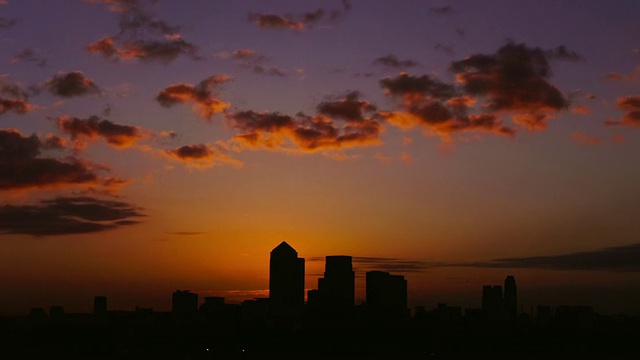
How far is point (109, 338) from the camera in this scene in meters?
196

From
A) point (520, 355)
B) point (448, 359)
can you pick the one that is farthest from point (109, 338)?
point (520, 355)

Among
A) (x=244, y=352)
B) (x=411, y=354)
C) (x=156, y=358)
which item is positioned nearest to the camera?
(x=156, y=358)

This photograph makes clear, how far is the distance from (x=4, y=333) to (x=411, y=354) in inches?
3985

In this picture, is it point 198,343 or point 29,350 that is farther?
point 198,343

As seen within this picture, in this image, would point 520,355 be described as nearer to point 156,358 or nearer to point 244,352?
point 244,352

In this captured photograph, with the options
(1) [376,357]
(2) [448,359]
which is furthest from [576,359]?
(1) [376,357]

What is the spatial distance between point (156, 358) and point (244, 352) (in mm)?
22559

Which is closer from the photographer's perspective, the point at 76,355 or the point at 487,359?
the point at 76,355

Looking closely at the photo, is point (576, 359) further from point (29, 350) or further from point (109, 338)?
point (29, 350)

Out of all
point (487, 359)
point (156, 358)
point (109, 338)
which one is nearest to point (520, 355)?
point (487, 359)

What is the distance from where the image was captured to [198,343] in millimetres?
193625

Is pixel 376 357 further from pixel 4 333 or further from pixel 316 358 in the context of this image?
pixel 4 333

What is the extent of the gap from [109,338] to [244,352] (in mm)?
38323

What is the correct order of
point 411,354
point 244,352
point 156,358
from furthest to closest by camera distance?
point 411,354 < point 244,352 < point 156,358
